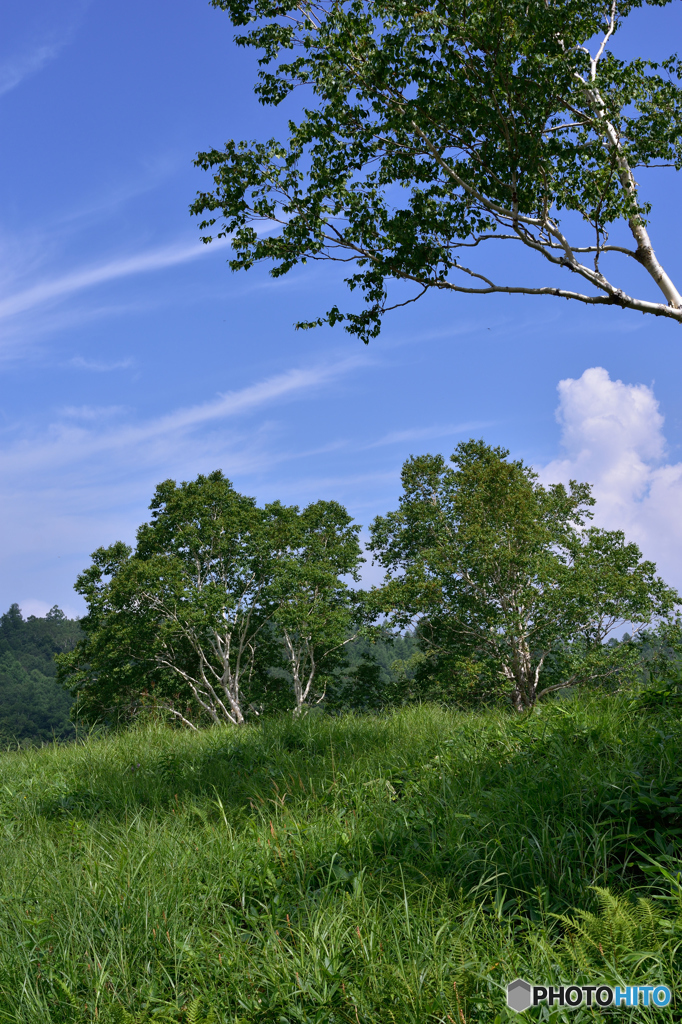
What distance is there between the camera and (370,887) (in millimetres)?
3742

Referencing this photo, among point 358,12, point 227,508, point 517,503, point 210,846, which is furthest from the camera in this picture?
point 227,508

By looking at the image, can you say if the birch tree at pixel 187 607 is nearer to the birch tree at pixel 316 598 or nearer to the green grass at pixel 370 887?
the birch tree at pixel 316 598

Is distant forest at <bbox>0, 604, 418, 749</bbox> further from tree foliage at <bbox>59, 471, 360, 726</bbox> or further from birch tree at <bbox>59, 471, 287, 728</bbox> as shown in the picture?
birch tree at <bbox>59, 471, 287, 728</bbox>

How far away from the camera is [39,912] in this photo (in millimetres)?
3779

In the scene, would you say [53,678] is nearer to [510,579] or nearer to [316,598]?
[316,598]

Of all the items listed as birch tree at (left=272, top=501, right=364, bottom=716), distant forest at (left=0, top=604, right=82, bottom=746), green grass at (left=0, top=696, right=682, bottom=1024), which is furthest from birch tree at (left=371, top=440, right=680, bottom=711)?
distant forest at (left=0, top=604, right=82, bottom=746)

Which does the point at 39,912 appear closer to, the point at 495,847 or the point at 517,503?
the point at 495,847

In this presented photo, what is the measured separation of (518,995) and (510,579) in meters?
17.3

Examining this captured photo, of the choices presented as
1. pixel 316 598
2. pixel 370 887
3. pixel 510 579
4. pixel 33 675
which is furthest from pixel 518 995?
pixel 33 675

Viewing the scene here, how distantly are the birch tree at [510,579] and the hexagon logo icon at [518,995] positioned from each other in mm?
16239

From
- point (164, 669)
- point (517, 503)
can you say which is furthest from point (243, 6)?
point (164, 669)

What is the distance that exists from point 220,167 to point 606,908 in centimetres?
948

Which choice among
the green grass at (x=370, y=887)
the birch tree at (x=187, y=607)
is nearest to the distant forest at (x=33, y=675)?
the birch tree at (x=187, y=607)

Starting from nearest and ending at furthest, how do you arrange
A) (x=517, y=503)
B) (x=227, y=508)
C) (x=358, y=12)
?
(x=358, y=12) → (x=517, y=503) → (x=227, y=508)
